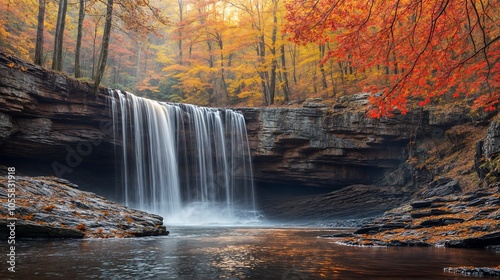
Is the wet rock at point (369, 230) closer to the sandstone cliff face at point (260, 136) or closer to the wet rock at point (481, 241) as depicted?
the wet rock at point (481, 241)

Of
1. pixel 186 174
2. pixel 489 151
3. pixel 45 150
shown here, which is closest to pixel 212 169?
pixel 186 174

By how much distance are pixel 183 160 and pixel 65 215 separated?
529 inches

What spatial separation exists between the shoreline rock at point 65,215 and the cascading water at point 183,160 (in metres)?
7.87

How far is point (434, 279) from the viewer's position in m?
4.24

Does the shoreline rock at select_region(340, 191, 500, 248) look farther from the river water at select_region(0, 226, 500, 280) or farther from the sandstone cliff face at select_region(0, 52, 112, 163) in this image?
the sandstone cliff face at select_region(0, 52, 112, 163)

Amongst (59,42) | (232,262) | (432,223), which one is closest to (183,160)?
(59,42)

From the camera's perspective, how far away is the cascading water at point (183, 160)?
2025 cm

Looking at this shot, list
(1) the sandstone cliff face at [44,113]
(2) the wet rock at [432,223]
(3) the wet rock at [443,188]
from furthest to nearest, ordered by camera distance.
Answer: (3) the wet rock at [443,188] < (1) the sandstone cliff face at [44,113] < (2) the wet rock at [432,223]

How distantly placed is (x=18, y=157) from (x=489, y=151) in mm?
21289

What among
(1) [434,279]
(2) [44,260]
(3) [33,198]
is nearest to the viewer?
(1) [434,279]

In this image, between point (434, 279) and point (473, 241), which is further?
point (473, 241)

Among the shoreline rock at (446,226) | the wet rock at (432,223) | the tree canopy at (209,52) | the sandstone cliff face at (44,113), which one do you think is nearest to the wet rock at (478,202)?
the shoreline rock at (446,226)

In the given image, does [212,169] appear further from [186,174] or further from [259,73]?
[259,73]

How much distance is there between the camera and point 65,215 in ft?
31.4
